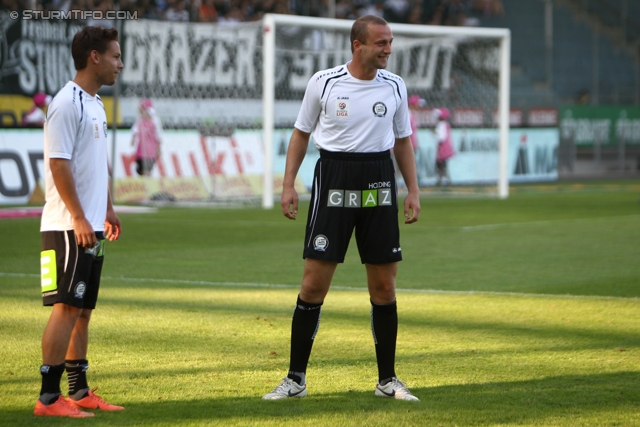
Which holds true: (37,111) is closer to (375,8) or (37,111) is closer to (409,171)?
(375,8)

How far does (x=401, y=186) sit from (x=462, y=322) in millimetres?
17486

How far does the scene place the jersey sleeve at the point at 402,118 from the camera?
223 inches

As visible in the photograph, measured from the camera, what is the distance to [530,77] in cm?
3750

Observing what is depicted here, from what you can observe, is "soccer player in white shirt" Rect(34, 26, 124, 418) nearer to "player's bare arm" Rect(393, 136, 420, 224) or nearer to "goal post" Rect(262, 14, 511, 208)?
"player's bare arm" Rect(393, 136, 420, 224)

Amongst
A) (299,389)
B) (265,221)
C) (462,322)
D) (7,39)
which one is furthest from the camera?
(7,39)

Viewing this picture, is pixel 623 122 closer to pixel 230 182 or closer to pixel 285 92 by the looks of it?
pixel 285 92

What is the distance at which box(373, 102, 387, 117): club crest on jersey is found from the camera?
18.1 ft

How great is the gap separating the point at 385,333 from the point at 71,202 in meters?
1.78

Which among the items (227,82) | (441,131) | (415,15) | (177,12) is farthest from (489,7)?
(227,82)

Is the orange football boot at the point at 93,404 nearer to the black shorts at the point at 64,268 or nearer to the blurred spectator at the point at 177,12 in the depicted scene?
the black shorts at the point at 64,268

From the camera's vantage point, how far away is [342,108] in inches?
216

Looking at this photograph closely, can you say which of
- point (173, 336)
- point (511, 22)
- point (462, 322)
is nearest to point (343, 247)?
point (173, 336)

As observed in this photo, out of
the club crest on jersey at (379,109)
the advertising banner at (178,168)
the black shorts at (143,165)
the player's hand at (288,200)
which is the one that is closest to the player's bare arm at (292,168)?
the player's hand at (288,200)

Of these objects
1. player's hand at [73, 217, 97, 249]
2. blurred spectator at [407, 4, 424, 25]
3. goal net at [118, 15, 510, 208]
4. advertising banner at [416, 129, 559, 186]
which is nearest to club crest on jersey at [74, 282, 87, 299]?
player's hand at [73, 217, 97, 249]
